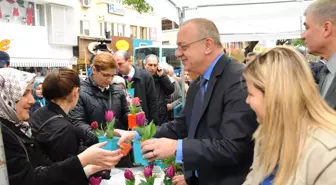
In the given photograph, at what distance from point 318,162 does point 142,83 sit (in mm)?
3491

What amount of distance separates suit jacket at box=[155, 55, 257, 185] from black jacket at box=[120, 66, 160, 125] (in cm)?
261

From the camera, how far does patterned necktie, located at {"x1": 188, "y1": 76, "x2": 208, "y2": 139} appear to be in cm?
198

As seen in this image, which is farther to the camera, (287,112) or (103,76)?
(103,76)

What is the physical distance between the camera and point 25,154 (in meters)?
1.86

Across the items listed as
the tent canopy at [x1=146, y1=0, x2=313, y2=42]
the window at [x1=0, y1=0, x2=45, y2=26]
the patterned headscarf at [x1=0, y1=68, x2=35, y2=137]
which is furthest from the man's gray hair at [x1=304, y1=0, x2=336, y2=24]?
the window at [x1=0, y1=0, x2=45, y2=26]

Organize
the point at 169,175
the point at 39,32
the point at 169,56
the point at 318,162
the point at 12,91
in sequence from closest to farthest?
the point at 318,162, the point at 12,91, the point at 169,175, the point at 169,56, the point at 39,32

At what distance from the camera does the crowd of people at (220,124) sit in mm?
1269

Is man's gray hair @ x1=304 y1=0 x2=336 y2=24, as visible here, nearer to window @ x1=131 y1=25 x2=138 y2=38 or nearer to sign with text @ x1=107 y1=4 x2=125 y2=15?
sign with text @ x1=107 y1=4 x2=125 y2=15

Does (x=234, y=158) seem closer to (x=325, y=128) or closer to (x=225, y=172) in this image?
(x=225, y=172)

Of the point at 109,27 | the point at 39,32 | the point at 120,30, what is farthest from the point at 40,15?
the point at 120,30

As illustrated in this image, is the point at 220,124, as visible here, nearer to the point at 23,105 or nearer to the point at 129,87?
the point at 23,105

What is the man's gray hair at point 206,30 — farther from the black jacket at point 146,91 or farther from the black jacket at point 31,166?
the black jacket at point 146,91

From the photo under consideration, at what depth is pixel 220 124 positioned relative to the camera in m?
1.87

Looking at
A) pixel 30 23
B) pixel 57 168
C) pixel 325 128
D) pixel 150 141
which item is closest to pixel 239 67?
pixel 150 141
